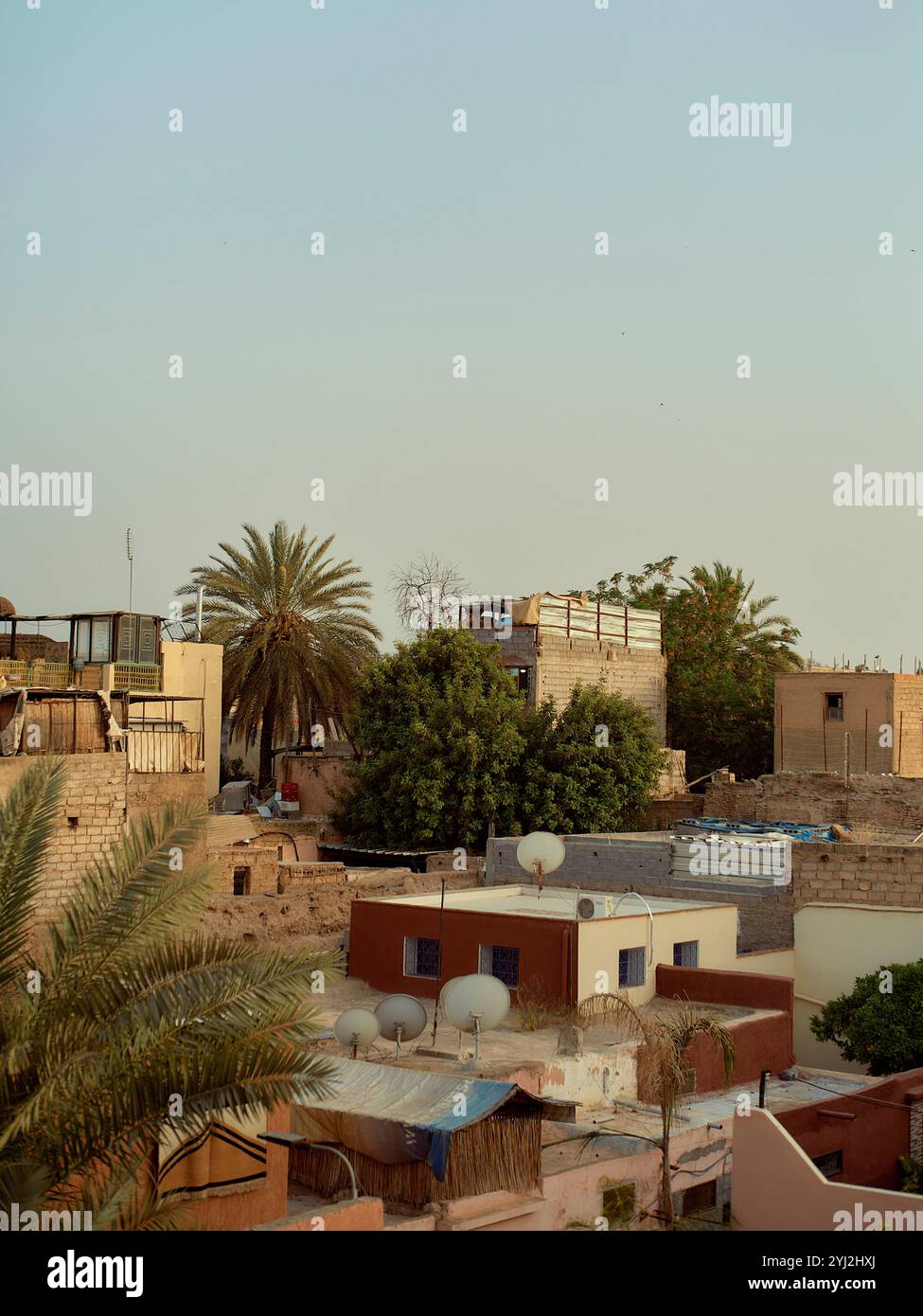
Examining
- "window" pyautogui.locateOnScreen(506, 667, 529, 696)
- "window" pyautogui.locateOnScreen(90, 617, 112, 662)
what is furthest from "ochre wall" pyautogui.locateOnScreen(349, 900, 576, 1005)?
"window" pyautogui.locateOnScreen(506, 667, 529, 696)

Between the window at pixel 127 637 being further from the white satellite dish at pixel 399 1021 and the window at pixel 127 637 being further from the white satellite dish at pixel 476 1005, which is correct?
the white satellite dish at pixel 476 1005

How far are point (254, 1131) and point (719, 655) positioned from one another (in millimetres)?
30410

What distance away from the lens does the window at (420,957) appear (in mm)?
17984

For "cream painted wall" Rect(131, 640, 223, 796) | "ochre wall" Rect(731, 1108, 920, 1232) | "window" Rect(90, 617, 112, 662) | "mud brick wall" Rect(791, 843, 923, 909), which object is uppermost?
"window" Rect(90, 617, 112, 662)

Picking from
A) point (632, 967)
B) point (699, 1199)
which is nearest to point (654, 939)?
point (632, 967)

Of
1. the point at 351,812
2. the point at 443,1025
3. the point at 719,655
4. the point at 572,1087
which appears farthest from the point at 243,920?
the point at 719,655

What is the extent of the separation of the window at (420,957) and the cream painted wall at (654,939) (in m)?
2.45

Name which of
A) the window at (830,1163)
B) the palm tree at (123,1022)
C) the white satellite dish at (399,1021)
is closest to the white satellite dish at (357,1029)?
the white satellite dish at (399,1021)

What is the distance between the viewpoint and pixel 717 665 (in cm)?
3803

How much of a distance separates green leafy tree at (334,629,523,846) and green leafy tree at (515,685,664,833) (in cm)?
47

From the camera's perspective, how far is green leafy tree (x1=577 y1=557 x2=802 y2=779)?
116 feet

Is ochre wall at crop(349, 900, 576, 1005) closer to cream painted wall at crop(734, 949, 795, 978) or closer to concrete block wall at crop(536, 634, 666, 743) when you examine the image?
cream painted wall at crop(734, 949, 795, 978)
